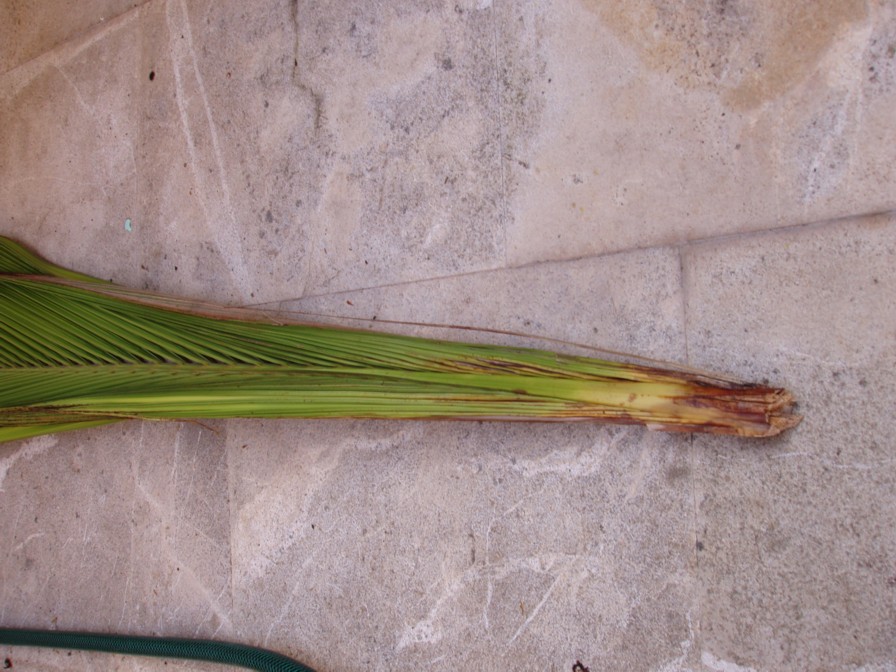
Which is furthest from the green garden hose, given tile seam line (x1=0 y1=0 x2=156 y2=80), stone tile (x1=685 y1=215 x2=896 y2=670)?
tile seam line (x1=0 y1=0 x2=156 y2=80)

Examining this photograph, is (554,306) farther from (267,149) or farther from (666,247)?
(267,149)

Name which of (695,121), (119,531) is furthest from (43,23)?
(695,121)

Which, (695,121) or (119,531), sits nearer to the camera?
(695,121)

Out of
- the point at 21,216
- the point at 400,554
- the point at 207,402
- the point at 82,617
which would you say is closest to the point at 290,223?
the point at 207,402

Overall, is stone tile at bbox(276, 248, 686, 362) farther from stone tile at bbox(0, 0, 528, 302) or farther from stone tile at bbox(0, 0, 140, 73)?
stone tile at bbox(0, 0, 140, 73)

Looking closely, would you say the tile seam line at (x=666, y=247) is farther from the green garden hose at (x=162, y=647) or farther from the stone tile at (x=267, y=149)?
the green garden hose at (x=162, y=647)

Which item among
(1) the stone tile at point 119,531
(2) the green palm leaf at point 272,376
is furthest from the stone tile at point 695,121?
(1) the stone tile at point 119,531
